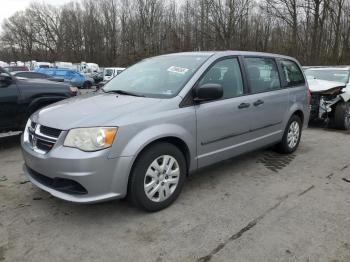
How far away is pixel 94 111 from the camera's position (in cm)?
338

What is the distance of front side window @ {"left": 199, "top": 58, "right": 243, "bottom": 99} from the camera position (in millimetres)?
4051

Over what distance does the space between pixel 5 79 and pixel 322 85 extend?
6.85m

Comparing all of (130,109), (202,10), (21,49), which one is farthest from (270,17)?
(21,49)

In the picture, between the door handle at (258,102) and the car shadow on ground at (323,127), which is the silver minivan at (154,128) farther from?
the car shadow on ground at (323,127)

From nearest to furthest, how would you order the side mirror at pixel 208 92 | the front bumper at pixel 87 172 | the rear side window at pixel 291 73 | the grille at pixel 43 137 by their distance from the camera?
the front bumper at pixel 87 172, the grille at pixel 43 137, the side mirror at pixel 208 92, the rear side window at pixel 291 73

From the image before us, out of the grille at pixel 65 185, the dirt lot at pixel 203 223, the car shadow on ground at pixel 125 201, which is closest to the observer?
the dirt lot at pixel 203 223

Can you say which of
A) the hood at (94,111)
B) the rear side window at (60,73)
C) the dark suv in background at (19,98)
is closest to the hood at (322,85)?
the hood at (94,111)

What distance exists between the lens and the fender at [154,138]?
10.3 ft

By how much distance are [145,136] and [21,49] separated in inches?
2915

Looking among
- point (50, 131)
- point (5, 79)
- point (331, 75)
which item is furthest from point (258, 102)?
point (331, 75)

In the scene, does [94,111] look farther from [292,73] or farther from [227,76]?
[292,73]

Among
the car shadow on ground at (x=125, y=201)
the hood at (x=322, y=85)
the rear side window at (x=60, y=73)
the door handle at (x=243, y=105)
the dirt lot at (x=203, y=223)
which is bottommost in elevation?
the dirt lot at (x=203, y=223)

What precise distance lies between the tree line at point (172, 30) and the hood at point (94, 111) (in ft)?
68.4

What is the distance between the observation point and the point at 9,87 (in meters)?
5.86
